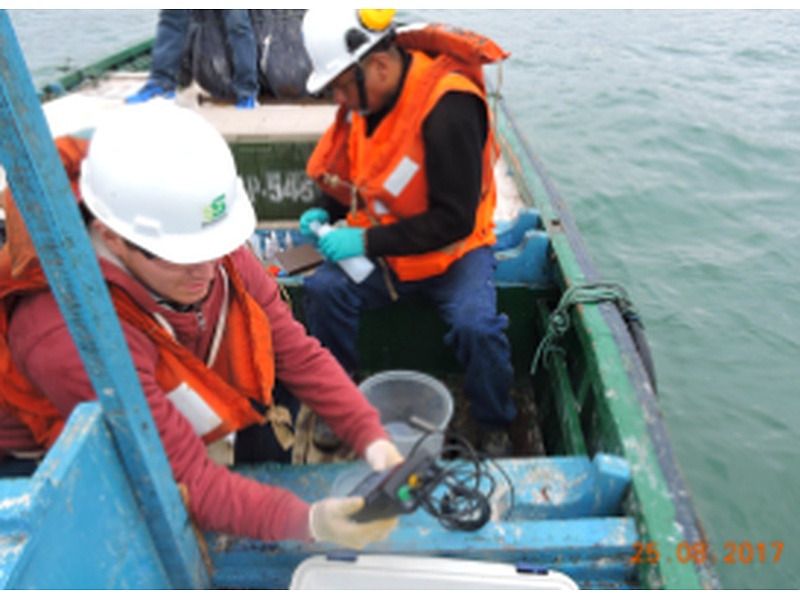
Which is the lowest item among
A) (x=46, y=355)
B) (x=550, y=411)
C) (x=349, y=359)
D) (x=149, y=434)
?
(x=550, y=411)

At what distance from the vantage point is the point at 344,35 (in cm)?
232

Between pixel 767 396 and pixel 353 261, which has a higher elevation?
pixel 353 261

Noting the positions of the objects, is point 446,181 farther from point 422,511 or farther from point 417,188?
point 422,511

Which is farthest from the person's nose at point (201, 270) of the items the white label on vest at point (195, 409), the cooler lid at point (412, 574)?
the cooler lid at point (412, 574)

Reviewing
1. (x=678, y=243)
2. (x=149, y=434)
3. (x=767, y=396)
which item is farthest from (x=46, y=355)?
(x=678, y=243)

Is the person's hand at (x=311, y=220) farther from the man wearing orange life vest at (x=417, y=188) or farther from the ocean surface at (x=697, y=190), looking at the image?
the ocean surface at (x=697, y=190)

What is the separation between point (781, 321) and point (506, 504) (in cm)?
394

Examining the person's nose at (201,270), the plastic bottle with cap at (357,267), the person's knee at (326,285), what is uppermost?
the person's nose at (201,270)

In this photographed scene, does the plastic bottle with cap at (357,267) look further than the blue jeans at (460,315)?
Yes

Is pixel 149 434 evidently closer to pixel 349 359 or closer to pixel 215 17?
pixel 349 359

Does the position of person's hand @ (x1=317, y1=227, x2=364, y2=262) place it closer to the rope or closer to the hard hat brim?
the rope

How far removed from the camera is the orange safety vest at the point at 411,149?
2459 millimetres

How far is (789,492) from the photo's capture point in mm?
3393

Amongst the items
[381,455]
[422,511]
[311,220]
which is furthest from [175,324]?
[311,220]
